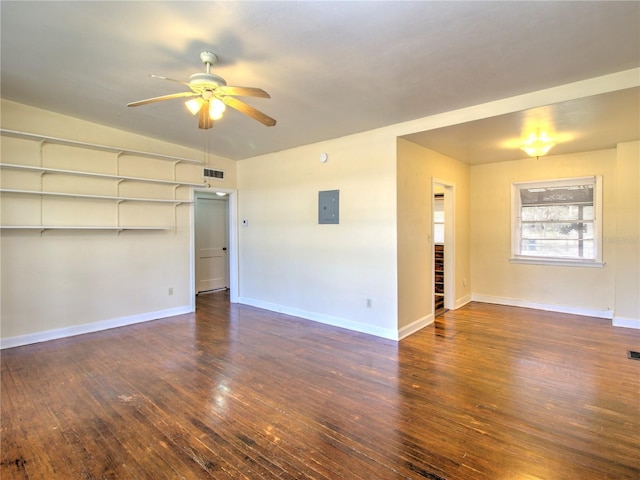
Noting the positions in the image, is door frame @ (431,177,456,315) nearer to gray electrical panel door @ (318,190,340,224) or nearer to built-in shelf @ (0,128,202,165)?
gray electrical panel door @ (318,190,340,224)

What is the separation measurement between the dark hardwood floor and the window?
58.1 inches

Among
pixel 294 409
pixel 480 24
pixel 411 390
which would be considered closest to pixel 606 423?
pixel 411 390

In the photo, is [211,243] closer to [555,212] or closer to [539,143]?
[539,143]

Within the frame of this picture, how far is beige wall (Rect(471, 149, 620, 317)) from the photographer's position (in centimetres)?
502

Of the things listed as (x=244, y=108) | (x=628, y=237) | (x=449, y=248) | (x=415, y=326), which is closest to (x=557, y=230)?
(x=628, y=237)

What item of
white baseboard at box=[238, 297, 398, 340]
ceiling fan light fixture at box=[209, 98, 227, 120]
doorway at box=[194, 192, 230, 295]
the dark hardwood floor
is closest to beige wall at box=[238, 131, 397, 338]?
white baseboard at box=[238, 297, 398, 340]

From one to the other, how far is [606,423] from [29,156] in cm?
636

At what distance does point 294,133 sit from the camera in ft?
15.1

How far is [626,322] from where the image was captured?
456 cm

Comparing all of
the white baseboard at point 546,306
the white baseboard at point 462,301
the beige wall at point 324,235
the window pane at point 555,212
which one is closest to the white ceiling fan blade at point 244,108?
the beige wall at point 324,235

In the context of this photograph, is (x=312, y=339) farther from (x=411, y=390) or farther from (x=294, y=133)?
(x=294, y=133)

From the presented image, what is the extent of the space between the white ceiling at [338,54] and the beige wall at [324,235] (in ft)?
2.48

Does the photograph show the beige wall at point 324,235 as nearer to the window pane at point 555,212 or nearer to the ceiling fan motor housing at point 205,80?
the ceiling fan motor housing at point 205,80

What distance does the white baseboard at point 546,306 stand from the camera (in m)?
5.09
